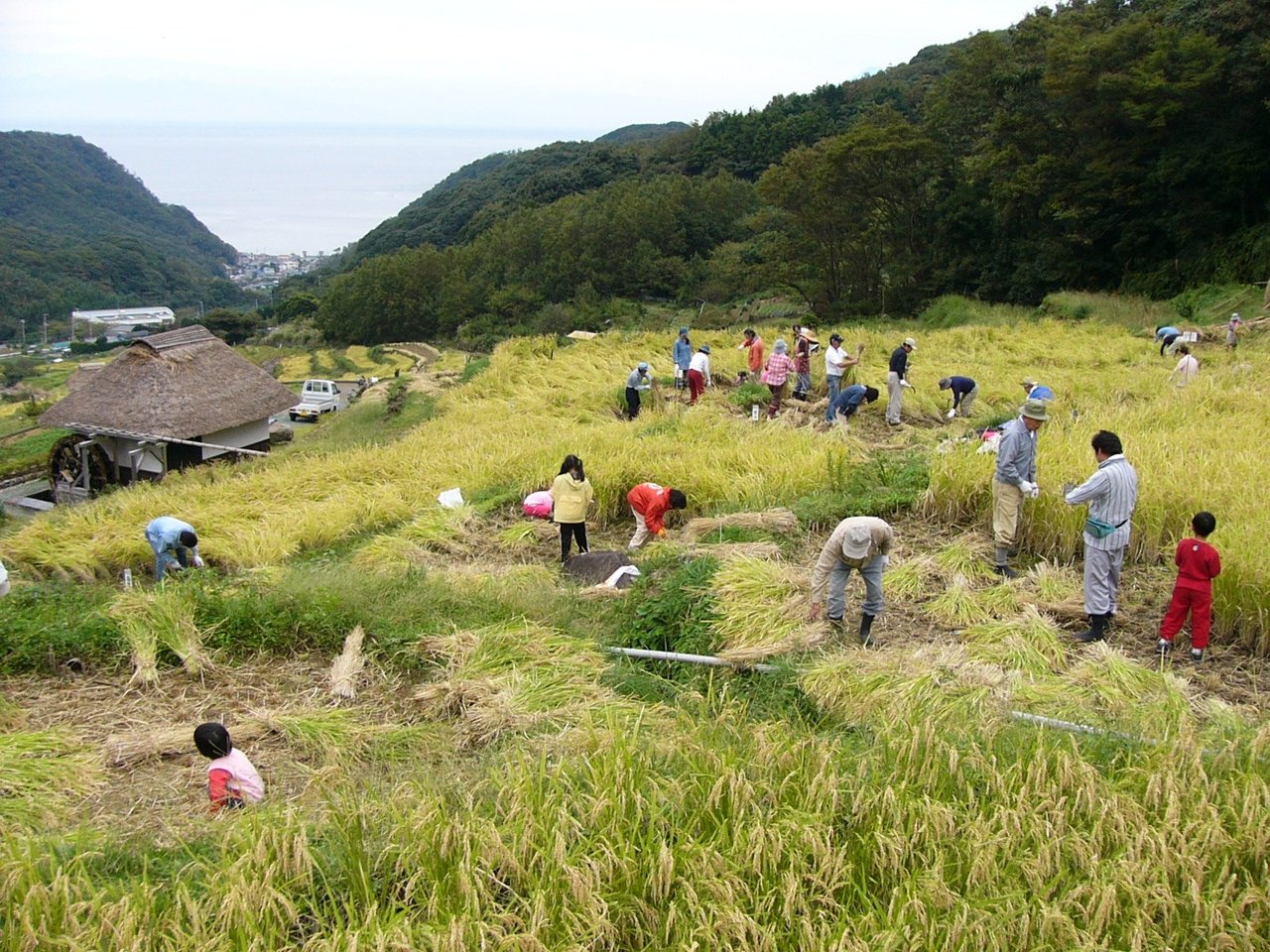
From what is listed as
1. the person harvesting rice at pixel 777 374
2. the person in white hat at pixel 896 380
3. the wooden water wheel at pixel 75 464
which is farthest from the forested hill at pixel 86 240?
the person in white hat at pixel 896 380

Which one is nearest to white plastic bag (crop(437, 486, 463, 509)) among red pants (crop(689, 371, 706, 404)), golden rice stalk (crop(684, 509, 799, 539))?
golden rice stalk (crop(684, 509, 799, 539))

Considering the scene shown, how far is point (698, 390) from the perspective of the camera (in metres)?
13.2

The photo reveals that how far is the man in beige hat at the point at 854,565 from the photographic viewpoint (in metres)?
5.50

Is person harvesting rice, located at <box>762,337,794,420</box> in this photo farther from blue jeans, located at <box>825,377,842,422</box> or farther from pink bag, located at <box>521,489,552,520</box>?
pink bag, located at <box>521,489,552,520</box>

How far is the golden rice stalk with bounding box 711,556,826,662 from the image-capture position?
5633mm

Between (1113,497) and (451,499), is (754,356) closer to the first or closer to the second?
(451,499)

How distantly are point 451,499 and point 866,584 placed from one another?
4.99 m

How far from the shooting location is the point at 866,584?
5.79m

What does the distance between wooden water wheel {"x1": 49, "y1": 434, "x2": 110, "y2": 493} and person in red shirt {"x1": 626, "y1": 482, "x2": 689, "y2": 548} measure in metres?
13.7

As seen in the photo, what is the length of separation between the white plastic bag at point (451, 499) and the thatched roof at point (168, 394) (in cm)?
988

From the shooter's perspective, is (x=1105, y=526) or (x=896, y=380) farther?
(x=896, y=380)

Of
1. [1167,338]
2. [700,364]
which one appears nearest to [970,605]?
[700,364]

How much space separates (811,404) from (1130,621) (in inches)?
270

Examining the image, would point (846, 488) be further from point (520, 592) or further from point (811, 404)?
point (811, 404)
